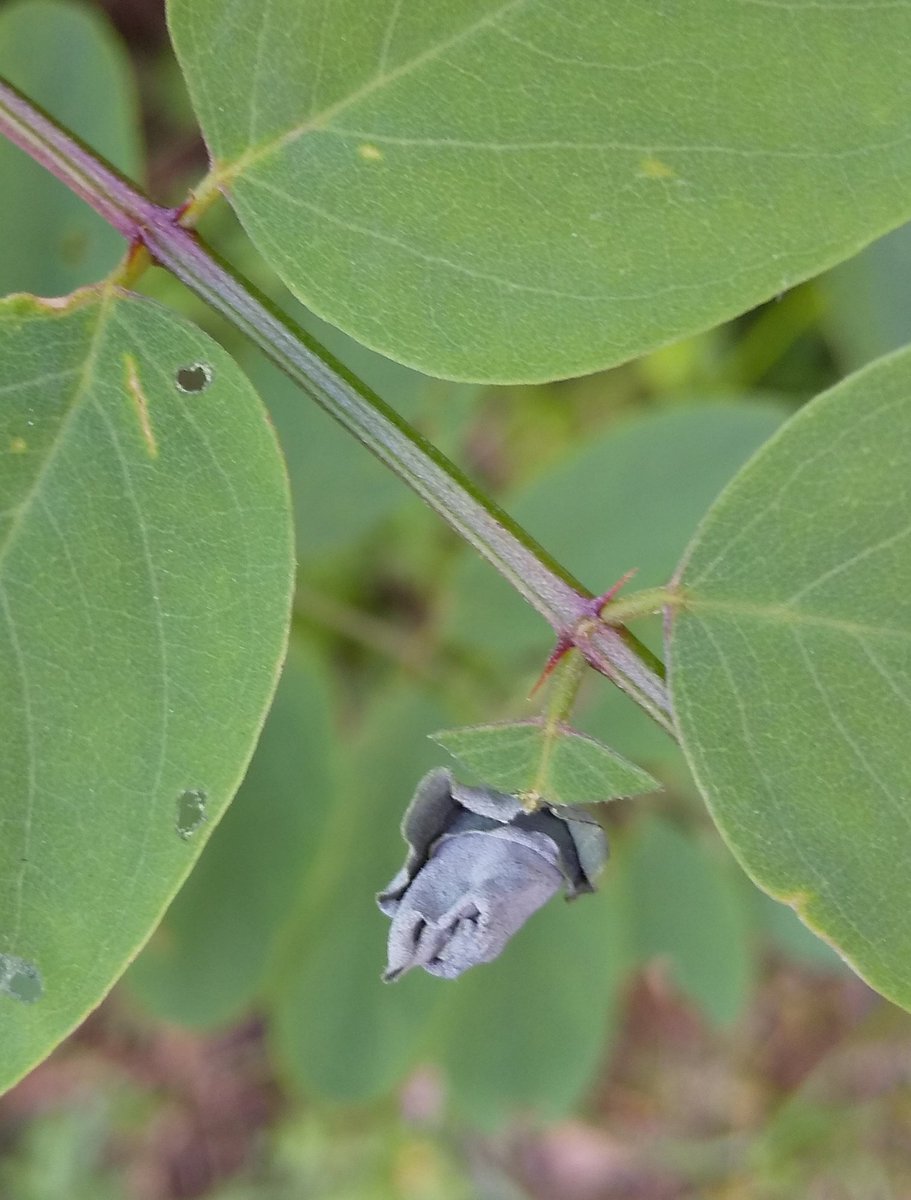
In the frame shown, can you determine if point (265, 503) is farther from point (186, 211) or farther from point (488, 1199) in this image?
point (488, 1199)

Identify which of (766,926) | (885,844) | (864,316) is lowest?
(885,844)

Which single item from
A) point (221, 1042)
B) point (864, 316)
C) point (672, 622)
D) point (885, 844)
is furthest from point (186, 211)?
point (221, 1042)

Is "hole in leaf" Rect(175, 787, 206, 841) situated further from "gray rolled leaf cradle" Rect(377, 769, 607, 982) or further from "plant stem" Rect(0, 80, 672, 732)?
"plant stem" Rect(0, 80, 672, 732)

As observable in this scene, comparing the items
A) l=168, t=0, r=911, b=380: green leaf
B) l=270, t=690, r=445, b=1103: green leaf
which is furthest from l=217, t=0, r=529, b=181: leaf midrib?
l=270, t=690, r=445, b=1103: green leaf

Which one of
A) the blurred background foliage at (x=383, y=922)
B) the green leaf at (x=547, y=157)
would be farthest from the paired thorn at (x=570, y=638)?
the blurred background foliage at (x=383, y=922)

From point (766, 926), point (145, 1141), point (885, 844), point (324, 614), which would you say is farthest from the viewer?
point (145, 1141)
